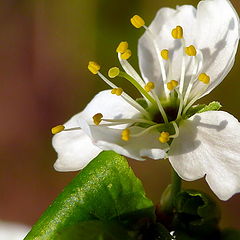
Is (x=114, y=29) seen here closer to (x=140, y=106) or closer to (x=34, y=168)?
(x=34, y=168)

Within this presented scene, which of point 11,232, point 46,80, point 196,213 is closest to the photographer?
point 196,213

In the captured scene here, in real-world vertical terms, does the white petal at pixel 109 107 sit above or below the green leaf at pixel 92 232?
above

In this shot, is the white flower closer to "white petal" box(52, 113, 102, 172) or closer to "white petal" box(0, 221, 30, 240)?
"white petal" box(52, 113, 102, 172)

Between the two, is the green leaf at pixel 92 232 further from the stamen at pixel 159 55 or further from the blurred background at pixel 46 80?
the blurred background at pixel 46 80

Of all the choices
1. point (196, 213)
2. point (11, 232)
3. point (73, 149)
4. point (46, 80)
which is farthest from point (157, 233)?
point (46, 80)

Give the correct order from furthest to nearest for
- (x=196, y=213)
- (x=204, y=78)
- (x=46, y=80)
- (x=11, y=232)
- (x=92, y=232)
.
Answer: (x=46, y=80) → (x=11, y=232) → (x=204, y=78) → (x=196, y=213) → (x=92, y=232)

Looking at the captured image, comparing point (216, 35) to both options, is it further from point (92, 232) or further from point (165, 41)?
point (92, 232)

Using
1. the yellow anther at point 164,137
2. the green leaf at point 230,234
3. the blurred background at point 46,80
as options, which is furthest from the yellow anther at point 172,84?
the blurred background at point 46,80

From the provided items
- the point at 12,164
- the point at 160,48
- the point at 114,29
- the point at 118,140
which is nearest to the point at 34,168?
the point at 12,164
